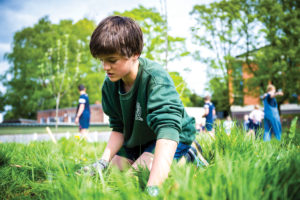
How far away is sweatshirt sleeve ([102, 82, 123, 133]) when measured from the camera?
229cm

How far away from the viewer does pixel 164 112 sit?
64.7 inches

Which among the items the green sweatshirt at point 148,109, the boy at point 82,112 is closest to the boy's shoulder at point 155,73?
the green sweatshirt at point 148,109

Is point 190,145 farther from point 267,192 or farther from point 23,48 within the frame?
point 23,48

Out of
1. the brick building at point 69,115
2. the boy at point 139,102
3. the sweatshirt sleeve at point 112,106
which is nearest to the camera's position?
the boy at point 139,102

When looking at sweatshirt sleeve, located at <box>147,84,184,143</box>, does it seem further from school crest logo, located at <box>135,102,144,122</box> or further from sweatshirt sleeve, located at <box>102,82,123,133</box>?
sweatshirt sleeve, located at <box>102,82,123,133</box>

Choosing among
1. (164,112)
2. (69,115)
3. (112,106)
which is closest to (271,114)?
(112,106)

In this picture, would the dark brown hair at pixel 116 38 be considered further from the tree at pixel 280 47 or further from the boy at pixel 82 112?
the tree at pixel 280 47

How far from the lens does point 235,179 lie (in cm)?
99

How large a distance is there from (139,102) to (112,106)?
0.51m

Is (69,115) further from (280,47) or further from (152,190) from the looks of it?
(152,190)

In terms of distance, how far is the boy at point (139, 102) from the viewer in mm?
1529

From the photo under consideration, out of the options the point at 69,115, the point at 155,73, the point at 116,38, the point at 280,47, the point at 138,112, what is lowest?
the point at 69,115

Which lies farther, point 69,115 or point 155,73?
point 69,115

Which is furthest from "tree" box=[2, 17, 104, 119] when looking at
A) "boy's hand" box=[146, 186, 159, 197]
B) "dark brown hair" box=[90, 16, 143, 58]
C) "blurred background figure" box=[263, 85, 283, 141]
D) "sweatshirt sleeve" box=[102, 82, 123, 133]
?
"boy's hand" box=[146, 186, 159, 197]
